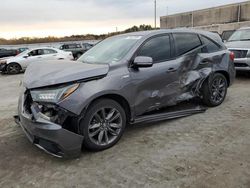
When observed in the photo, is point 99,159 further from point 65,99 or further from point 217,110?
point 217,110

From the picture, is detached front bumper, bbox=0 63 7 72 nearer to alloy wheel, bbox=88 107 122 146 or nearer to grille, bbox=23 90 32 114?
grille, bbox=23 90 32 114

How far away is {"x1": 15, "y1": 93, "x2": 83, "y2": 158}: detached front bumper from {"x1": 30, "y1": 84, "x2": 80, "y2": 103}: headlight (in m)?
0.19

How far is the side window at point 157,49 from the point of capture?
471cm

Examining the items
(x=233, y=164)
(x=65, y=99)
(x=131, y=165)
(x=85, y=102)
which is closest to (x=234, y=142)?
(x=233, y=164)

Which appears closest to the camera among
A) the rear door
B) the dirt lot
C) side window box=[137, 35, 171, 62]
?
the dirt lot

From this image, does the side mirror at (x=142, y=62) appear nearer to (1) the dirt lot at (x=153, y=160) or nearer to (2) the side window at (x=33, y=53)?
(1) the dirt lot at (x=153, y=160)

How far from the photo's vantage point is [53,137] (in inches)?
138

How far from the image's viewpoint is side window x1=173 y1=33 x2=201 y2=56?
5188 mm

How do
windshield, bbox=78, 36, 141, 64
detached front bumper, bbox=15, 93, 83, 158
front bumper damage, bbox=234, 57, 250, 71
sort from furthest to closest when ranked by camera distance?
front bumper damage, bbox=234, 57, 250, 71
windshield, bbox=78, 36, 141, 64
detached front bumper, bbox=15, 93, 83, 158

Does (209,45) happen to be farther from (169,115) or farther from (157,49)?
(169,115)

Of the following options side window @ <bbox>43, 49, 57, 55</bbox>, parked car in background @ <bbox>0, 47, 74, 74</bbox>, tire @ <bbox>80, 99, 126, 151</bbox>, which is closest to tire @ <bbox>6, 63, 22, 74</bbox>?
parked car in background @ <bbox>0, 47, 74, 74</bbox>

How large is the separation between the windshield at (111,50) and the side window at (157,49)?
0.69 ft

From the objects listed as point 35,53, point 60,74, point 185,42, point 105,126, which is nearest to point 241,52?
point 185,42

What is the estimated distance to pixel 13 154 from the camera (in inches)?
159
